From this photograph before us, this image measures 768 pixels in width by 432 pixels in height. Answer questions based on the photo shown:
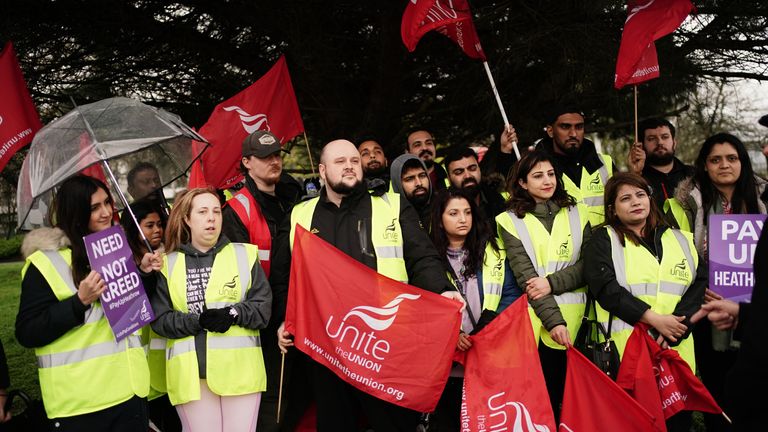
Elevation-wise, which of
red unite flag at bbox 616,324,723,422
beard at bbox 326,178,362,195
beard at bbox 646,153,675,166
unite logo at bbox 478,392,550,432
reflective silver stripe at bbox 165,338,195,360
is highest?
beard at bbox 646,153,675,166

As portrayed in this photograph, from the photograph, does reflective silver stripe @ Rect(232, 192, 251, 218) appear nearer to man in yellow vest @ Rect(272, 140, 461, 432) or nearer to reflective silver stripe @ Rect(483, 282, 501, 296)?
man in yellow vest @ Rect(272, 140, 461, 432)

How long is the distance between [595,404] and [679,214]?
1588 mm

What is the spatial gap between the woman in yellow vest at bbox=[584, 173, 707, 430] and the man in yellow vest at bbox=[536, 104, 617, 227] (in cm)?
77

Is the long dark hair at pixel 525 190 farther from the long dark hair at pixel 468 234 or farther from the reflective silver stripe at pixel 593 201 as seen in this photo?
the reflective silver stripe at pixel 593 201

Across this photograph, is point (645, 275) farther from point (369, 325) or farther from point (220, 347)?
point (220, 347)

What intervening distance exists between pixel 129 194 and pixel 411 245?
1.71m

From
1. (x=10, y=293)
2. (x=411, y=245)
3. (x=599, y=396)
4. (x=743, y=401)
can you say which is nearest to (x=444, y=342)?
(x=411, y=245)

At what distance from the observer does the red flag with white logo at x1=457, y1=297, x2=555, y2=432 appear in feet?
12.7

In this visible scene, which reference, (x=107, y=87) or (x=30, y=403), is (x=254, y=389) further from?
(x=107, y=87)

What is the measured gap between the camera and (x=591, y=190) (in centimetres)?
498

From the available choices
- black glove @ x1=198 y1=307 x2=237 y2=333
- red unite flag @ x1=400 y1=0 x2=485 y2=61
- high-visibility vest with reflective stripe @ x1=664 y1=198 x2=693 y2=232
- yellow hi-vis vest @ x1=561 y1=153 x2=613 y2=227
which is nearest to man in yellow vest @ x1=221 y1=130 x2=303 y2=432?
black glove @ x1=198 y1=307 x2=237 y2=333

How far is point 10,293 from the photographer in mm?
14602

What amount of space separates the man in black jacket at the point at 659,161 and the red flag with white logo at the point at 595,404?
1815mm

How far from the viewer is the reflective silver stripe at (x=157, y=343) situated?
411 cm
